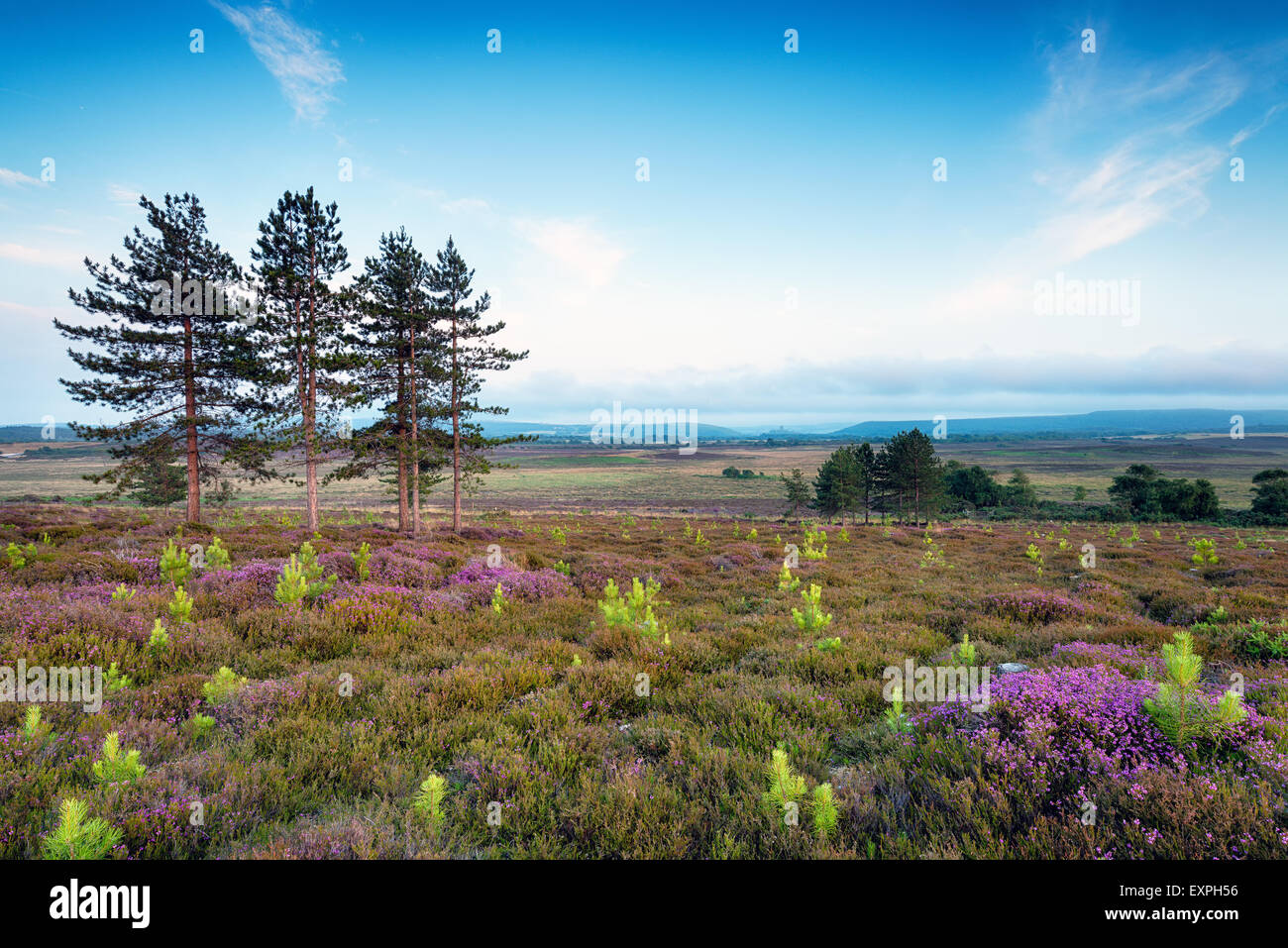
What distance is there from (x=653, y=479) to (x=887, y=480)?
74.2 m

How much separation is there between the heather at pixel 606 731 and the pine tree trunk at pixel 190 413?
13.4 m

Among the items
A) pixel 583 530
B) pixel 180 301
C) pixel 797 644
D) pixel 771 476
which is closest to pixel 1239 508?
pixel 771 476

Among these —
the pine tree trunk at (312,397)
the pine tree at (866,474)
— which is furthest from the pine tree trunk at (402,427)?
the pine tree at (866,474)

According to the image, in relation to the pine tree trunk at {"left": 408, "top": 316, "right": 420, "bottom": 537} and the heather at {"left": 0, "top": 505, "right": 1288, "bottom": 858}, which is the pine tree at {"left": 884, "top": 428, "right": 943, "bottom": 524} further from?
the pine tree trunk at {"left": 408, "top": 316, "right": 420, "bottom": 537}

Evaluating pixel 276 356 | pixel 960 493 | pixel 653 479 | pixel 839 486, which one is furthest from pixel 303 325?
pixel 653 479

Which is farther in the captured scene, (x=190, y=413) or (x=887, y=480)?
(x=887, y=480)

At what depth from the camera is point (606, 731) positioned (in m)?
4.94

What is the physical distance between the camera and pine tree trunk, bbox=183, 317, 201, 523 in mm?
20500

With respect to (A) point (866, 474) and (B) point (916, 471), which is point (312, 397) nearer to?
(B) point (916, 471)

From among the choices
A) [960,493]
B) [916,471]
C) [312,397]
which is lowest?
[960,493]

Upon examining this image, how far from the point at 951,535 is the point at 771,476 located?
9720cm

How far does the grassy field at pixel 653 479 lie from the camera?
7312cm

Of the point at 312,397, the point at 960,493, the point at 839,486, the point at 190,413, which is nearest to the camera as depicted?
the point at 312,397
